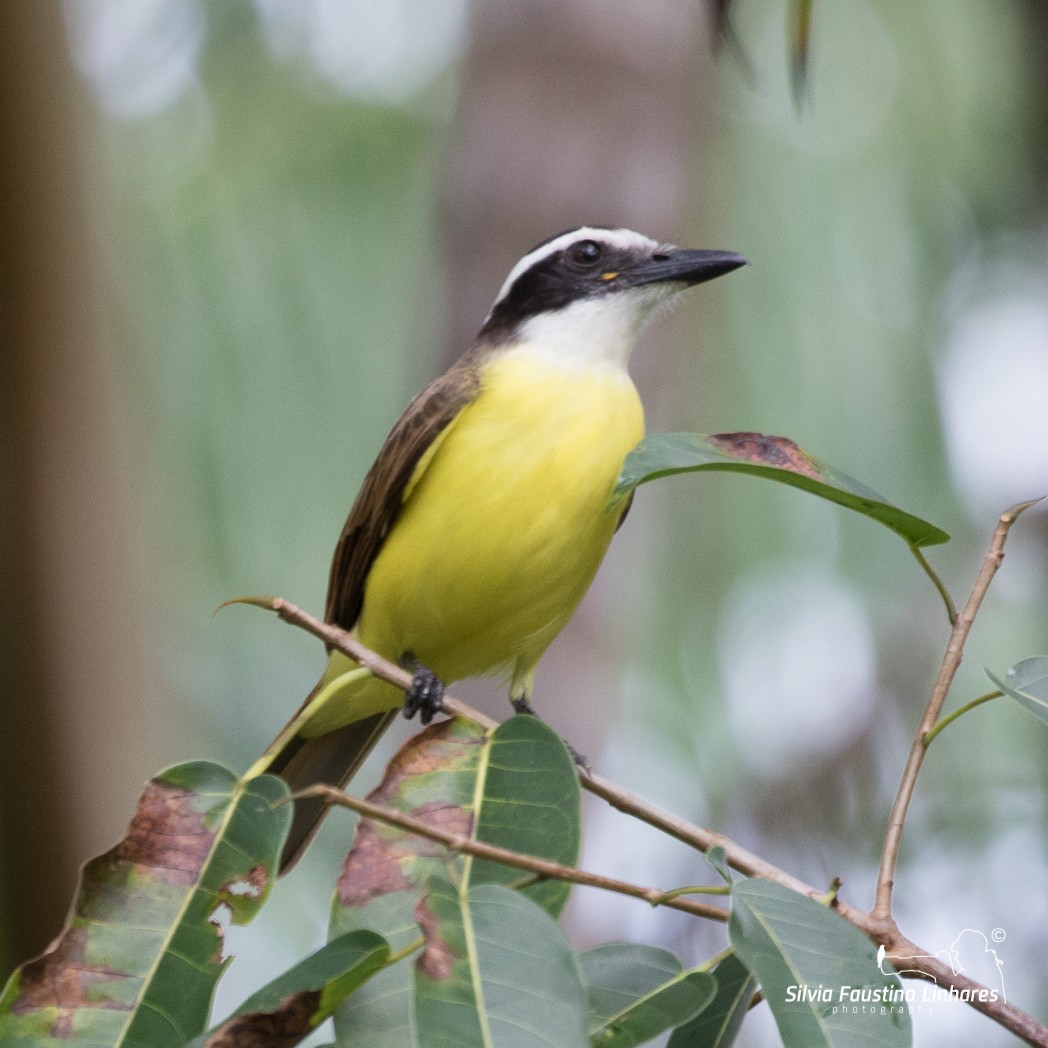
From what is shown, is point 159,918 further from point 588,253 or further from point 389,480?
point 588,253

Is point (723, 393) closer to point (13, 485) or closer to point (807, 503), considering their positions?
point (807, 503)

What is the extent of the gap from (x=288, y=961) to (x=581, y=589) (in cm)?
301

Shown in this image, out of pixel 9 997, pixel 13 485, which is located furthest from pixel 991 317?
pixel 9 997

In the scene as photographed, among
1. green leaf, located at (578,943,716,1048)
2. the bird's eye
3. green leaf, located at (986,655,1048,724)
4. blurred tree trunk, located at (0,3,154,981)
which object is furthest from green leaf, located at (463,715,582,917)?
the bird's eye

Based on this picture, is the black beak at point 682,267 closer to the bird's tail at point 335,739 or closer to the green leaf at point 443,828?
the bird's tail at point 335,739

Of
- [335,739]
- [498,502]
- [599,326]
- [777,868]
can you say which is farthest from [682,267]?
[777,868]

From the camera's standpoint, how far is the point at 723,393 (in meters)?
7.34

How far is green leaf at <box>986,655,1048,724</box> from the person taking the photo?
6.27 ft

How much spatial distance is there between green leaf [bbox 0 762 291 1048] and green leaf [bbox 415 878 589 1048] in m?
0.27

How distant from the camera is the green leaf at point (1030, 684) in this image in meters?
1.91

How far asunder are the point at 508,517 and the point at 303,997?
1727 millimetres

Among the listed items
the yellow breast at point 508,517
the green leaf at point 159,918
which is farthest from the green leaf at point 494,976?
the yellow breast at point 508,517

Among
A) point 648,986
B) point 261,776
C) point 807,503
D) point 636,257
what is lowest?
point 807,503

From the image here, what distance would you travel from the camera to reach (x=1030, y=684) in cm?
198
